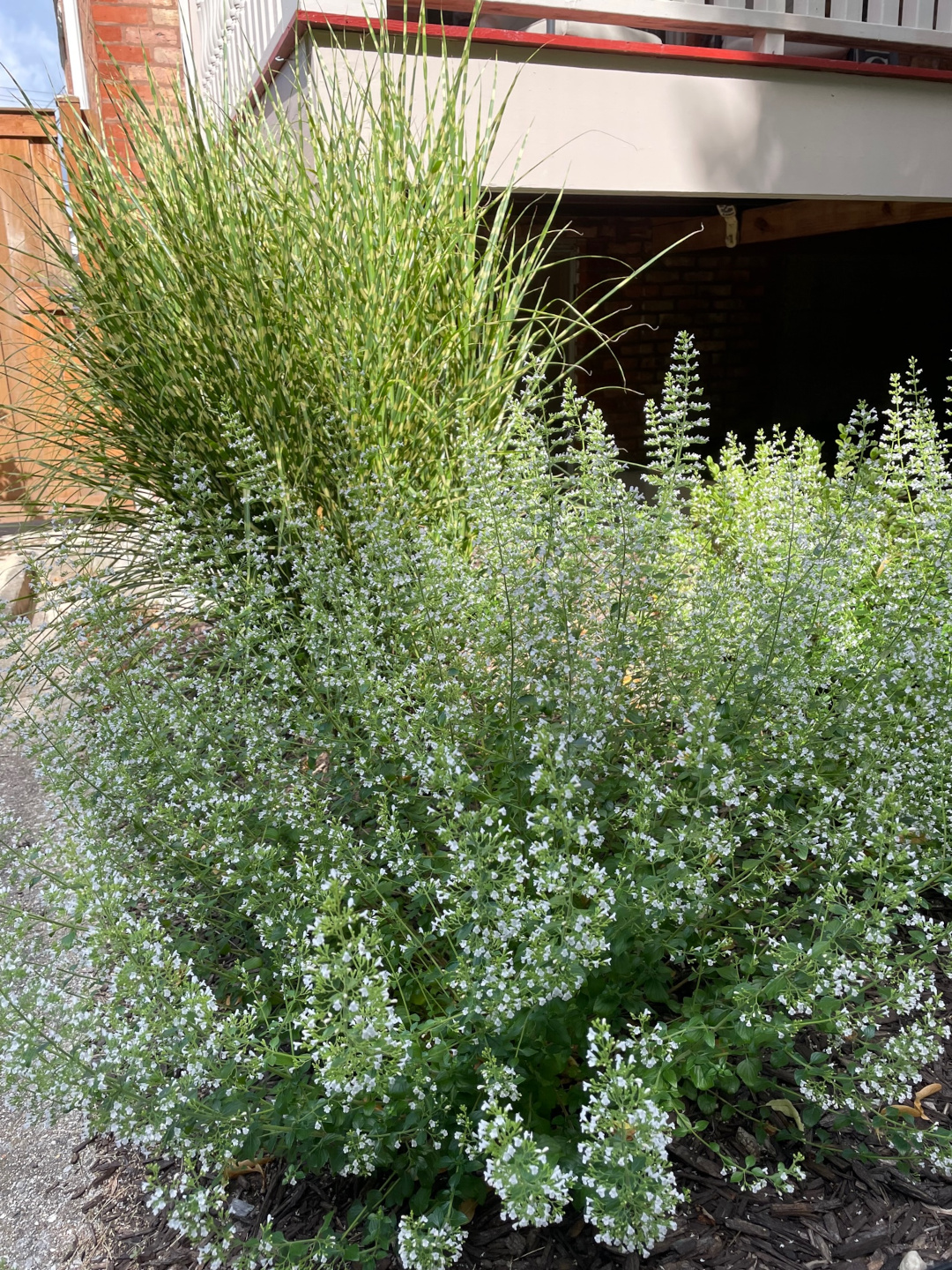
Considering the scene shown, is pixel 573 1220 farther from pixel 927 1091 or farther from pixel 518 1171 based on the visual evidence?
pixel 927 1091

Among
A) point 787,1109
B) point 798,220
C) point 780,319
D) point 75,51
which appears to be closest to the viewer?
point 787,1109

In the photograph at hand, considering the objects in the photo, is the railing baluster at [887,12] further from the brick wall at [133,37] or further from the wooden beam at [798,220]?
the brick wall at [133,37]

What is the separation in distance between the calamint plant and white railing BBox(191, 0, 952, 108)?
2544 mm

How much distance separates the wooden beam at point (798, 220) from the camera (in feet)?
18.4

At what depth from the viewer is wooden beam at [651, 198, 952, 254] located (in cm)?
560

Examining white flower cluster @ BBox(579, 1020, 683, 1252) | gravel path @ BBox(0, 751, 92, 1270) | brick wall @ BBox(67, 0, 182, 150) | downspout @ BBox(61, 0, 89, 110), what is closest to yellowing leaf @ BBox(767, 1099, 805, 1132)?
white flower cluster @ BBox(579, 1020, 683, 1252)

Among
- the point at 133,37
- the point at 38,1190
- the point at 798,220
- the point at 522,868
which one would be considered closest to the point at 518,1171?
the point at 522,868

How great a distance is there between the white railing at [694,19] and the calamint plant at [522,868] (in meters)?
2.54

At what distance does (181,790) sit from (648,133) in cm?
369

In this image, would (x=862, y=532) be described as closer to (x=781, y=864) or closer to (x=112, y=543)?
(x=781, y=864)

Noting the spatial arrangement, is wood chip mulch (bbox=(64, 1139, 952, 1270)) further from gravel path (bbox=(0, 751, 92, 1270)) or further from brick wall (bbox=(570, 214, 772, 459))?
brick wall (bbox=(570, 214, 772, 459))

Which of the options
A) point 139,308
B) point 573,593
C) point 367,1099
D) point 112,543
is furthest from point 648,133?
point 367,1099

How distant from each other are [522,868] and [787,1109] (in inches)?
25.9

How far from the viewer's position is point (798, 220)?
6.24 meters
